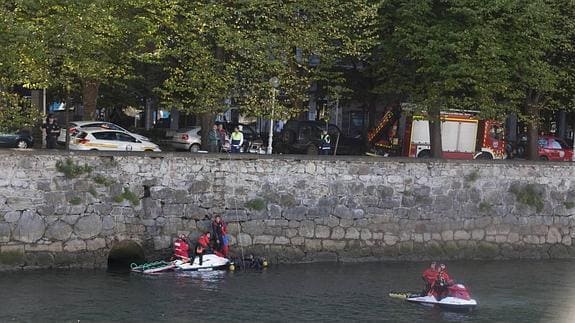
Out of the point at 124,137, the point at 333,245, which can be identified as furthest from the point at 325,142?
the point at 333,245

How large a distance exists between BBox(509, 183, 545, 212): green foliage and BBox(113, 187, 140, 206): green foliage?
12021mm

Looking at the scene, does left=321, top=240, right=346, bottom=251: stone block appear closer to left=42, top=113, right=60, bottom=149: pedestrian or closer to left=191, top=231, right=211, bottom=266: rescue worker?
left=191, top=231, right=211, bottom=266: rescue worker

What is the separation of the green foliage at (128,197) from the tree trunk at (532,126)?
55.8 feet

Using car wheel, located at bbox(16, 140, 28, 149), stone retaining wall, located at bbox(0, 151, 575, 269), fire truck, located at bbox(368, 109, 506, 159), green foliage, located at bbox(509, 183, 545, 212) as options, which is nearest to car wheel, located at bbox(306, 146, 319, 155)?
fire truck, located at bbox(368, 109, 506, 159)

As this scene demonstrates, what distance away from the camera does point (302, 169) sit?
25078 millimetres

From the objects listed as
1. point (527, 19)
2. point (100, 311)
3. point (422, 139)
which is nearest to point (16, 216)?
point (100, 311)

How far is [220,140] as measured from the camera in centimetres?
3086

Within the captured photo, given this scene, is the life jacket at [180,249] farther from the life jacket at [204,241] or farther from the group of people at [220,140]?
the group of people at [220,140]

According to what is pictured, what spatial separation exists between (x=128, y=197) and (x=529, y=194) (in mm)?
12922

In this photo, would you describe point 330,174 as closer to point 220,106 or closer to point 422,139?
point 220,106

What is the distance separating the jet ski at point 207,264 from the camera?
22847 mm

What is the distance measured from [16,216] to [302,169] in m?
8.07

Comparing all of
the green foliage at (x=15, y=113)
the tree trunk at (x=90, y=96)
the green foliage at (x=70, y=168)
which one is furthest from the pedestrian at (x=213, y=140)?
the tree trunk at (x=90, y=96)

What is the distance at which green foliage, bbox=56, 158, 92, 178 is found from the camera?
74.2ft
